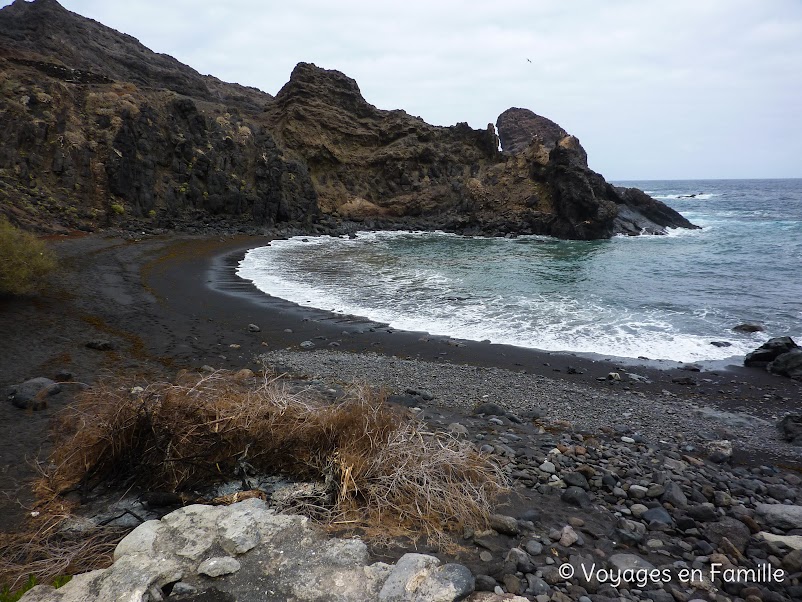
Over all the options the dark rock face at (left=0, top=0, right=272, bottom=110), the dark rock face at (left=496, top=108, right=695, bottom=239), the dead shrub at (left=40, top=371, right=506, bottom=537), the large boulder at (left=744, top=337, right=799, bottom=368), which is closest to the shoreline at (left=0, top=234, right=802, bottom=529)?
the large boulder at (left=744, top=337, right=799, bottom=368)

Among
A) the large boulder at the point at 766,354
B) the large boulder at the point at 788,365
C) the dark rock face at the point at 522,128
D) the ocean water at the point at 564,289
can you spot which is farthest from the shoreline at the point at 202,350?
the dark rock face at the point at 522,128

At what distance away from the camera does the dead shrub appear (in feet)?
11.5

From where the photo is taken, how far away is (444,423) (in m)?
5.90

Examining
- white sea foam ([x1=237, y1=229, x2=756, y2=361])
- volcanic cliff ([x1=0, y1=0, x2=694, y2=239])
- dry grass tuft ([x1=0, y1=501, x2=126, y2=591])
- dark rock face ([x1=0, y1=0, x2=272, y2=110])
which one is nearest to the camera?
dry grass tuft ([x1=0, y1=501, x2=126, y2=591])

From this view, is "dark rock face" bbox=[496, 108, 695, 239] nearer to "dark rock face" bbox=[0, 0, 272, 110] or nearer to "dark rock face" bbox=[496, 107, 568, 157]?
"dark rock face" bbox=[0, 0, 272, 110]

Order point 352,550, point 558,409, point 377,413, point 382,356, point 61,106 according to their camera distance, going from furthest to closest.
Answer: point 61,106, point 382,356, point 558,409, point 377,413, point 352,550

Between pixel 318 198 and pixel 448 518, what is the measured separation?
144 feet

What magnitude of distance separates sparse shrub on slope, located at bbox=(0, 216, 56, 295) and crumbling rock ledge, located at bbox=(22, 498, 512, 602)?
9.83 m

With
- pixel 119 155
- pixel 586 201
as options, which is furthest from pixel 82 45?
pixel 586 201

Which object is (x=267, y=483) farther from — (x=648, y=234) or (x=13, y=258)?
(x=648, y=234)

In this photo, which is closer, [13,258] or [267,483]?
[267,483]

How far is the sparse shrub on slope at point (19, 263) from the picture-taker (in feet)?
33.0

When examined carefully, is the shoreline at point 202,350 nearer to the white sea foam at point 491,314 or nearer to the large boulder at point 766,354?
the large boulder at point 766,354

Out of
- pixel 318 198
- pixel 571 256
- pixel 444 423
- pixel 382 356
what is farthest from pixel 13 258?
pixel 318 198
